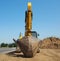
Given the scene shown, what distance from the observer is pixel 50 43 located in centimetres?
5962

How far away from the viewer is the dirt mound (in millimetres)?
56763

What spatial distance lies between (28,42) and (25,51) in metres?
0.91

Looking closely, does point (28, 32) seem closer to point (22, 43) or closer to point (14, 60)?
point (22, 43)

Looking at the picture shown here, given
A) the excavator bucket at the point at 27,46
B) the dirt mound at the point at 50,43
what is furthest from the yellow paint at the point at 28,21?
the dirt mound at the point at 50,43

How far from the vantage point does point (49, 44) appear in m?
58.5

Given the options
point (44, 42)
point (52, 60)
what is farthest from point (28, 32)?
point (44, 42)

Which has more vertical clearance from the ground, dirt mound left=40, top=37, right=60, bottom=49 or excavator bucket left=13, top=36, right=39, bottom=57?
dirt mound left=40, top=37, right=60, bottom=49

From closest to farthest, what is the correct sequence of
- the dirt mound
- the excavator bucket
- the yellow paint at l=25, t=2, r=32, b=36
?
1. the excavator bucket
2. the yellow paint at l=25, t=2, r=32, b=36
3. the dirt mound

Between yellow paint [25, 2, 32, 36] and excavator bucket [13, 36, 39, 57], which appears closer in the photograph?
excavator bucket [13, 36, 39, 57]

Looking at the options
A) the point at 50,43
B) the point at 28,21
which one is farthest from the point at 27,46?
the point at 50,43

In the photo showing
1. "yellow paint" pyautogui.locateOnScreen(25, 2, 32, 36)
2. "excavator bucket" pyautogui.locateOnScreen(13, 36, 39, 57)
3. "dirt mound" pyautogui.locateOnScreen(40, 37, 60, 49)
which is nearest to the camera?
"excavator bucket" pyautogui.locateOnScreen(13, 36, 39, 57)

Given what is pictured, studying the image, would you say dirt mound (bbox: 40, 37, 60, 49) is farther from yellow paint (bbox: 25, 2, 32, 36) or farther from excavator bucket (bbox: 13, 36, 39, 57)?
excavator bucket (bbox: 13, 36, 39, 57)

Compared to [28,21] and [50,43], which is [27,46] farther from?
[50,43]

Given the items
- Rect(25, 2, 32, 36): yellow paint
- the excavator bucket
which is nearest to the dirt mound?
Rect(25, 2, 32, 36): yellow paint
